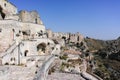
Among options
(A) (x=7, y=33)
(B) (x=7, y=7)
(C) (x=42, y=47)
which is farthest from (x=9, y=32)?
(C) (x=42, y=47)

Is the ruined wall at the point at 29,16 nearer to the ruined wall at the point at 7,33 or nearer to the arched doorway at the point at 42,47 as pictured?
the arched doorway at the point at 42,47

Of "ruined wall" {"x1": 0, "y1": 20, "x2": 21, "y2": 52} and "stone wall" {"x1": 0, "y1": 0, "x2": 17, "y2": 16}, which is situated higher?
"stone wall" {"x1": 0, "y1": 0, "x2": 17, "y2": 16}

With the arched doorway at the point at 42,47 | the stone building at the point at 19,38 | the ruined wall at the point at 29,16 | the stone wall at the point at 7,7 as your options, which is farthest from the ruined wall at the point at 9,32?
the ruined wall at the point at 29,16

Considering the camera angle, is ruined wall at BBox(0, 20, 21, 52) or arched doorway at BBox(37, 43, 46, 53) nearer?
ruined wall at BBox(0, 20, 21, 52)

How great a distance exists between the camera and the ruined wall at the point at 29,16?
4643 centimetres

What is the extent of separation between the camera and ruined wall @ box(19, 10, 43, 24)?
152 ft

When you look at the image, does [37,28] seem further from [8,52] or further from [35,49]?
[8,52]

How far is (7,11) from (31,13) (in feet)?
26.9

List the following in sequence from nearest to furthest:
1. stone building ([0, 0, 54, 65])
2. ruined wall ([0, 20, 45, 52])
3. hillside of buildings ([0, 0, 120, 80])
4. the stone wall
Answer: hillside of buildings ([0, 0, 120, 80])
stone building ([0, 0, 54, 65])
ruined wall ([0, 20, 45, 52])
the stone wall

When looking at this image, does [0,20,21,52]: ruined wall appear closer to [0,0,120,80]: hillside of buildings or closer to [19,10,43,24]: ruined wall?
[0,0,120,80]: hillside of buildings

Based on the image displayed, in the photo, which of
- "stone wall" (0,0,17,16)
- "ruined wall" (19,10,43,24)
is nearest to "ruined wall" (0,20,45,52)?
"stone wall" (0,0,17,16)

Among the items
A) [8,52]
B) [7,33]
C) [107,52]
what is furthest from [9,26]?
[107,52]

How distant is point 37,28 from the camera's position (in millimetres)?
46062

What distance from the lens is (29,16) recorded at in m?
49.2
